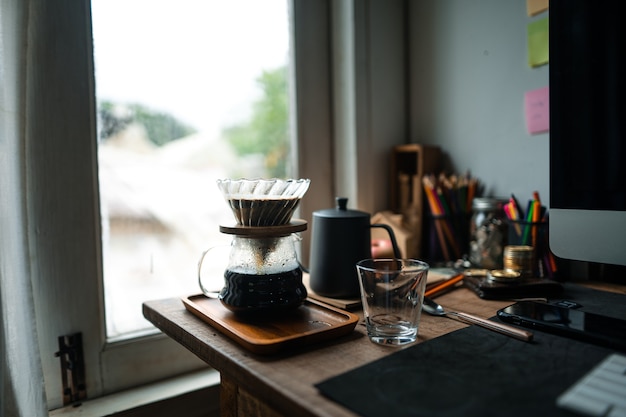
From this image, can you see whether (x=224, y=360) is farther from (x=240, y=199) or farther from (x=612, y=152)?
(x=612, y=152)

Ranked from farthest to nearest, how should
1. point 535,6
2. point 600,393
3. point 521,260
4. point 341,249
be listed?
point 535,6
point 521,260
point 341,249
point 600,393

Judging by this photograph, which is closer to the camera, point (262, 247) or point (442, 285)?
point (262, 247)

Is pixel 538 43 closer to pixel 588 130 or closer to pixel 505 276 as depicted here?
pixel 588 130

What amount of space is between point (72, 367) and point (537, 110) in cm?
115

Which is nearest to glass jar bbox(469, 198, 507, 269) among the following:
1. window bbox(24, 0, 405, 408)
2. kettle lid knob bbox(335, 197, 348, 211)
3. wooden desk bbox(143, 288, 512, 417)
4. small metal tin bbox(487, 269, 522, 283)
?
small metal tin bbox(487, 269, 522, 283)

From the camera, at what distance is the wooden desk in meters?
0.48

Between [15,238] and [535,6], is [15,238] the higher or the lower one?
the lower one

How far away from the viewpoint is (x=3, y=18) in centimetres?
76

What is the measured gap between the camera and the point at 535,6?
1.05m

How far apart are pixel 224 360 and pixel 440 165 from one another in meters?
0.90

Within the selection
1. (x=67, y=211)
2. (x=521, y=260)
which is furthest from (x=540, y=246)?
(x=67, y=211)

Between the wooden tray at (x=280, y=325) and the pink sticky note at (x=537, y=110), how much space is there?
681mm

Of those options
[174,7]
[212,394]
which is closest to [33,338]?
[212,394]

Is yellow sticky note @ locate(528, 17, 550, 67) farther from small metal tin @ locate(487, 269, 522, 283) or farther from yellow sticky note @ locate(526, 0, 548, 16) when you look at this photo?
small metal tin @ locate(487, 269, 522, 283)
